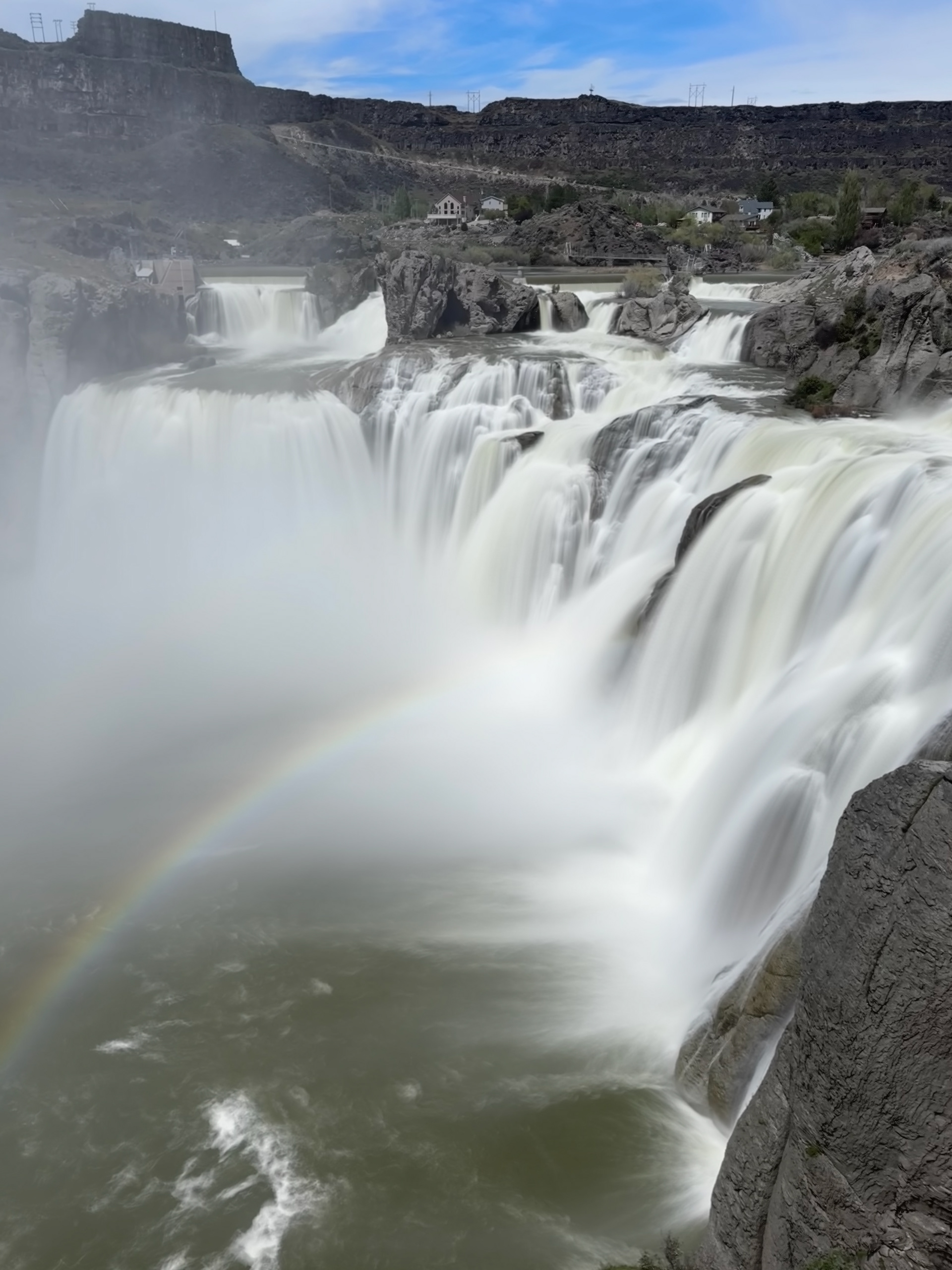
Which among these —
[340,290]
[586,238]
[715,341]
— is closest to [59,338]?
[340,290]

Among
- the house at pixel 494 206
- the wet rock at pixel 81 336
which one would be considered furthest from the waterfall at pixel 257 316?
the house at pixel 494 206

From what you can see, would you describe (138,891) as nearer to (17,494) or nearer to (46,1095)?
(46,1095)

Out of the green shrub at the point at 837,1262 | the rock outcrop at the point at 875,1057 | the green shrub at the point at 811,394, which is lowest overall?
the green shrub at the point at 837,1262

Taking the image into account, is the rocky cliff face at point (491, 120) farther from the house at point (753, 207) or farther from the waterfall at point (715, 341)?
the waterfall at point (715, 341)

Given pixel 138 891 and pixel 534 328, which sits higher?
pixel 534 328

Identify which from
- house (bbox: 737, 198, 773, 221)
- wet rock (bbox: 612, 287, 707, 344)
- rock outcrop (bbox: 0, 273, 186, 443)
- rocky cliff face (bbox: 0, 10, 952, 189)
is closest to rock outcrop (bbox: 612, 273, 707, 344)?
wet rock (bbox: 612, 287, 707, 344)

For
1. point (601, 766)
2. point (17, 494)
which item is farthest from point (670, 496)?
point (17, 494)

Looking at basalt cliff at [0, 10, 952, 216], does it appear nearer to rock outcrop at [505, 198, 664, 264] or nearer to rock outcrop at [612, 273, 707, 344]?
rock outcrop at [505, 198, 664, 264]
